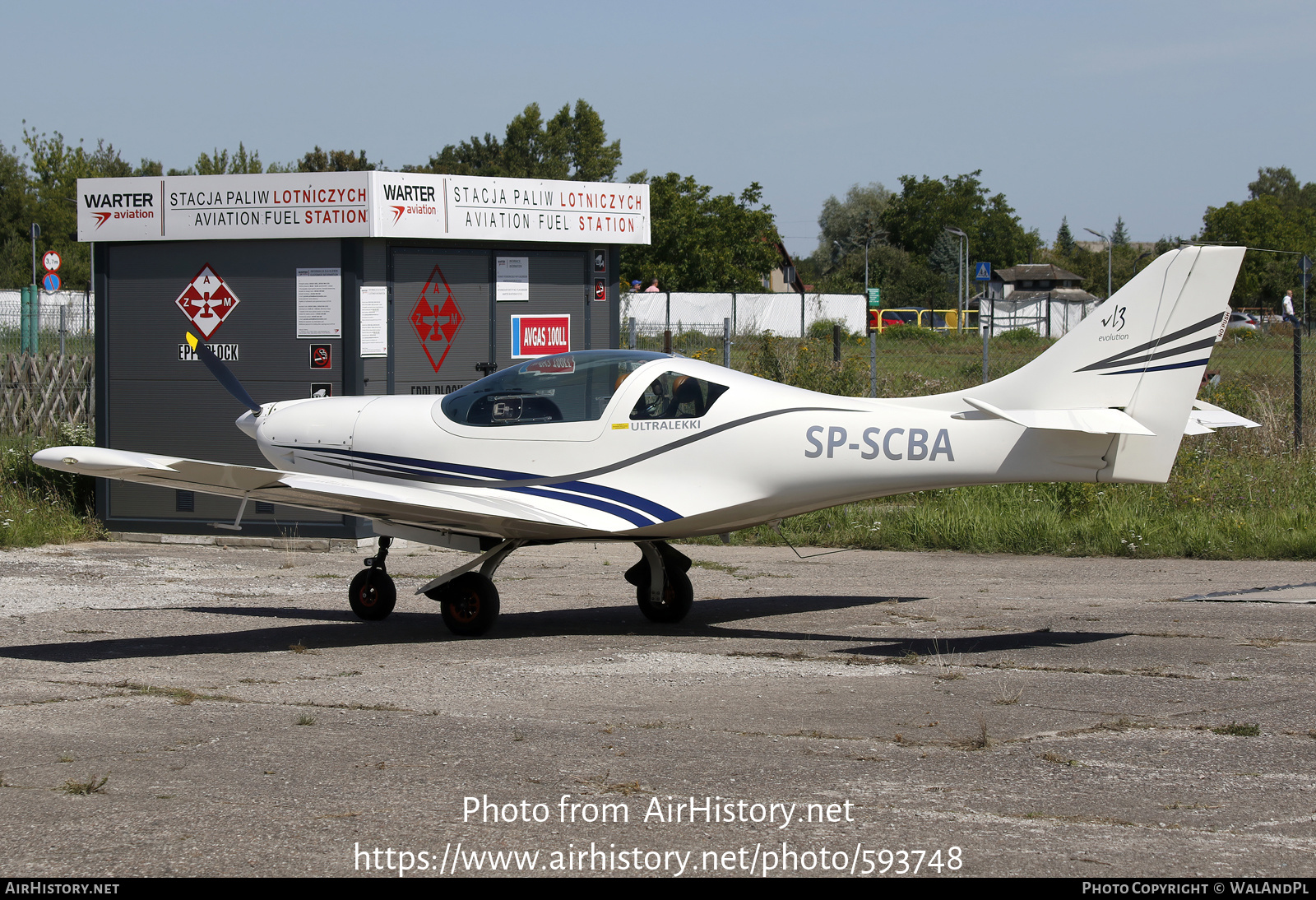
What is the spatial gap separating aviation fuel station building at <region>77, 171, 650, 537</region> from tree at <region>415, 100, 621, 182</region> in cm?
7419

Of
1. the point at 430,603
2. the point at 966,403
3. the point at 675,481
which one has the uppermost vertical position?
the point at 966,403

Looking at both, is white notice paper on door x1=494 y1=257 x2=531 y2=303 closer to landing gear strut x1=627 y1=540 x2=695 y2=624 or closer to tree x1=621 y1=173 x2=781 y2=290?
landing gear strut x1=627 y1=540 x2=695 y2=624

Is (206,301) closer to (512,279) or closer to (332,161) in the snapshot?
(512,279)

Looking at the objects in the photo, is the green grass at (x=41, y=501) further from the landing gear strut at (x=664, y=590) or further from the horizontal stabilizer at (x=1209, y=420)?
the horizontal stabilizer at (x=1209, y=420)

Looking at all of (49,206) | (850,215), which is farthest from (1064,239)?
(49,206)

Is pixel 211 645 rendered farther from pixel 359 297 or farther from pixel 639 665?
pixel 359 297

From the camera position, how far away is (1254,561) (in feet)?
38.3

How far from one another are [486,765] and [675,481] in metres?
3.61

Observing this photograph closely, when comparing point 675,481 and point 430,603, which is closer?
point 675,481

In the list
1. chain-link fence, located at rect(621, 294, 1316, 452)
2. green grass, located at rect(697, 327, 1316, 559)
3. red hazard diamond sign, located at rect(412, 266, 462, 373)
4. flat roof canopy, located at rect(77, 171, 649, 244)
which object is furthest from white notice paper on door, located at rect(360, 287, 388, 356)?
green grass, located at rect(697, 327, 1316, 559)

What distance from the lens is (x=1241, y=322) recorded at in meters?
68.8

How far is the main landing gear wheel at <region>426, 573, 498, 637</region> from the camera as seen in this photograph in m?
8.88

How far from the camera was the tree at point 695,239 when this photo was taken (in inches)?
2650

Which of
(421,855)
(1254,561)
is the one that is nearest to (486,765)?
(421,855)
